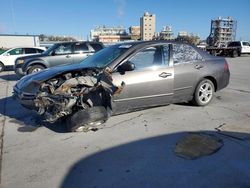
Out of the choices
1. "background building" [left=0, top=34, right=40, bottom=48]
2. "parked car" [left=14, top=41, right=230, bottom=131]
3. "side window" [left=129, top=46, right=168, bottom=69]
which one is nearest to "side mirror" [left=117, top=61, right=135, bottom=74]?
"parked car" [left=14, top=41, right=230, bottom=131]

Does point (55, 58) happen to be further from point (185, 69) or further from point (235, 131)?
point (235, 131)

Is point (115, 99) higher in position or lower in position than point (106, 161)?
higher

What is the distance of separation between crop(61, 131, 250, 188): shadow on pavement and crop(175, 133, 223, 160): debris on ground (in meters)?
0.09

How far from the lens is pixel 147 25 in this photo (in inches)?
3191

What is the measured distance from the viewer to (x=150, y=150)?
381cm

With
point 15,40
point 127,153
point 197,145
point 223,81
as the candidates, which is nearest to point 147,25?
point 15,40

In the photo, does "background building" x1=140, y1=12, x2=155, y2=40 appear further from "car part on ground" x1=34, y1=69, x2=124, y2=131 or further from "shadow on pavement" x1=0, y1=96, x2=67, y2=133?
"car part on ground" x1=34, y1=69, x2=124, y2=131

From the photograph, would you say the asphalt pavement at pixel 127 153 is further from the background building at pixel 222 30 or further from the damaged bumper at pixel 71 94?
the background building at pixel 222 30

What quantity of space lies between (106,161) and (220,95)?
4995mm

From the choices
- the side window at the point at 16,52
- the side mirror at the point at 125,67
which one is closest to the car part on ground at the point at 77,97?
the side mirror at the point at 125,67

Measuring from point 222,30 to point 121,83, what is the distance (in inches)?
2040

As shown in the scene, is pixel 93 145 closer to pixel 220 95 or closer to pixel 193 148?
pixel 193 148

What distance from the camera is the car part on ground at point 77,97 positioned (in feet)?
14.3

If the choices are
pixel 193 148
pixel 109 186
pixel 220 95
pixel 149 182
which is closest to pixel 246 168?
pixel 193 148
